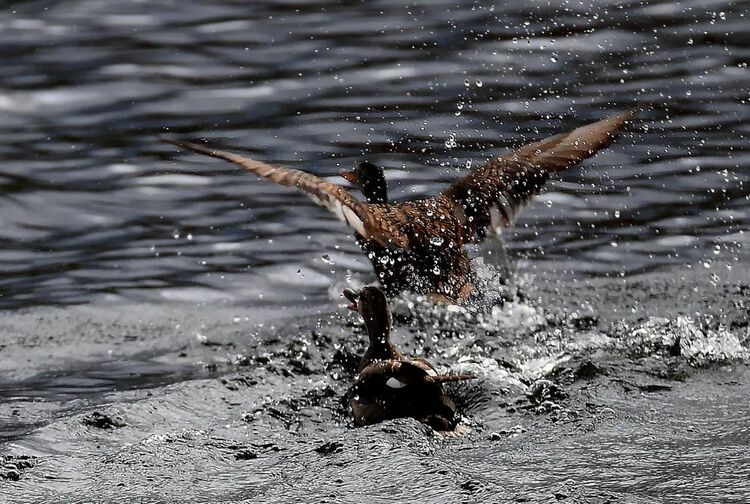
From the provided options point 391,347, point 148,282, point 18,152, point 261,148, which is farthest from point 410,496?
point 18,152

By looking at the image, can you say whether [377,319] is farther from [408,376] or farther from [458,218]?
[458,218]

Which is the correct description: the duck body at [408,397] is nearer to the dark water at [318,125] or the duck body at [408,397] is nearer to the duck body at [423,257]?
the duck body at [423,257]

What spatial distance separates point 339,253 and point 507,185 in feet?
5.60

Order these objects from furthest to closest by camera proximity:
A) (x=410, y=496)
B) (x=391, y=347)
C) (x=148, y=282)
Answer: (x=148, y=282) < (x=391, y=347) < (x=410, y=496)

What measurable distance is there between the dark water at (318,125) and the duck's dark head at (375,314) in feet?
5.44

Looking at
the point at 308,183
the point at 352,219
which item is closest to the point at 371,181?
the point at 352,219

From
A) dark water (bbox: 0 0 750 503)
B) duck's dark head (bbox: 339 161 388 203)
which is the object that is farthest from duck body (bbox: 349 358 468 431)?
duck's dark head (bbox: 339 161 388 203)

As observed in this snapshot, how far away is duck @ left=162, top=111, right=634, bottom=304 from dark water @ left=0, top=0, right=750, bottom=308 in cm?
112

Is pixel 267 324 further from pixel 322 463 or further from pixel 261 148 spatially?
pixel 322 463

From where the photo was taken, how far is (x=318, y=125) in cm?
1019

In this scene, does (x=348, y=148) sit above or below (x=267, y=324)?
above

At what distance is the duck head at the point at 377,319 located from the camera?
639 centimetres

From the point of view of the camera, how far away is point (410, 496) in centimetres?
437

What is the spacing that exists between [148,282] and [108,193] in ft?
4.12
